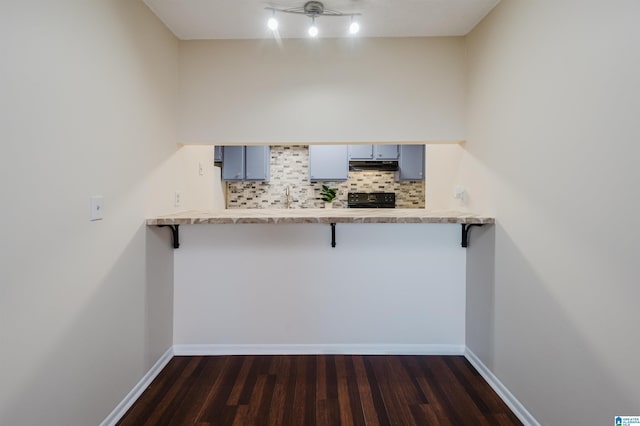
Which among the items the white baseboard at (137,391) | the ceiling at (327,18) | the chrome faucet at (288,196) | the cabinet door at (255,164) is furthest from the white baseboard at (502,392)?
the cabinet door at (255,164)

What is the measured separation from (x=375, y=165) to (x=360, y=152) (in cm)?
31

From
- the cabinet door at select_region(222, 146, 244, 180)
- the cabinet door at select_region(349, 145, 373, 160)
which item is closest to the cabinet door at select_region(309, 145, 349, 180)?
the cabinet door at select_region(349, 145, 373, 160)

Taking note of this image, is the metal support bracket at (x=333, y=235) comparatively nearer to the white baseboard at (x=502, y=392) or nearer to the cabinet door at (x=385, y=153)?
the white baseboard at (x=502, y=392)

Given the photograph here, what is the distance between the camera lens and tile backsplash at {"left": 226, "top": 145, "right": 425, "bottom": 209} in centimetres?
490

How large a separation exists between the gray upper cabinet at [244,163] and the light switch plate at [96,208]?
10.7 ft

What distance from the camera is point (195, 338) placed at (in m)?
2.26

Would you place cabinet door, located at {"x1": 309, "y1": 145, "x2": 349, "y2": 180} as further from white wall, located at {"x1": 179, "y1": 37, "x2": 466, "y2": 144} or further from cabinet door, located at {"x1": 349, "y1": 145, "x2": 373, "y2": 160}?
white wall, located at {"x1": 179, "y1": 37, "x2": 466, "y2": 144}

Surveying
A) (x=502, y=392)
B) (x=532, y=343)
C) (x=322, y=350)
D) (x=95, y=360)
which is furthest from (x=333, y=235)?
(x=95, y=360)

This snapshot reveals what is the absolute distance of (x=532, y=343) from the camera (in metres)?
1.55

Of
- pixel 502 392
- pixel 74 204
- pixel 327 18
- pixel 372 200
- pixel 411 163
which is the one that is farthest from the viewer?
pixel 372 200

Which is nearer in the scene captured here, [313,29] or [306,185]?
[313,29]

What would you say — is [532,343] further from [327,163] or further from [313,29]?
[327,163]

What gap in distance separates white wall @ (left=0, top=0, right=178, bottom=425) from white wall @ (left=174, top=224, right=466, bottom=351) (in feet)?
1.18

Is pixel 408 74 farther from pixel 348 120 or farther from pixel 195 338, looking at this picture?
pixel 195 338
